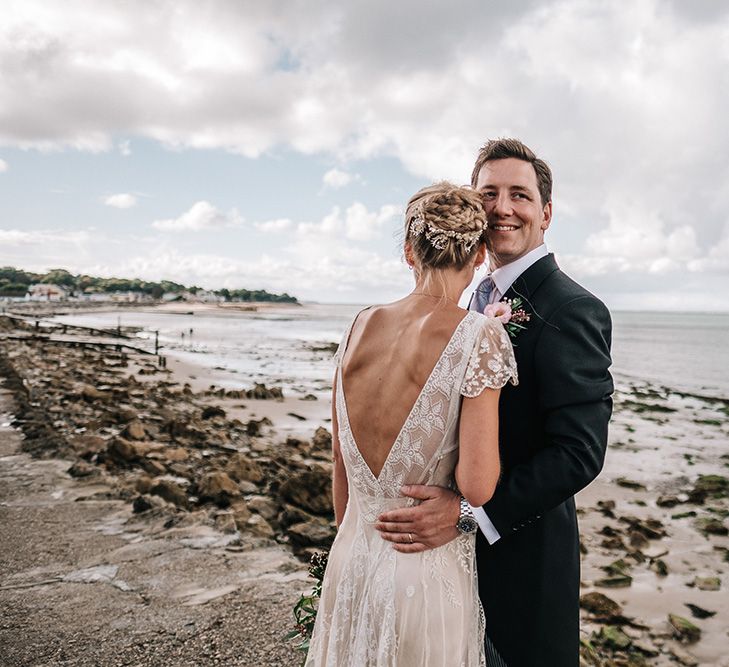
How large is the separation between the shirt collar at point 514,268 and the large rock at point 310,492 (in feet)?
17.0

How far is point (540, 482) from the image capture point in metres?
2.00

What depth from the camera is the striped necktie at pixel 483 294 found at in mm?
2554

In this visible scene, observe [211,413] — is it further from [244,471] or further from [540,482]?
[540,482]

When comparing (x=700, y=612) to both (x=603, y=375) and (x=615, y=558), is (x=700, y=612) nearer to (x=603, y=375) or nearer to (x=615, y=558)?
(x=615, y=558)

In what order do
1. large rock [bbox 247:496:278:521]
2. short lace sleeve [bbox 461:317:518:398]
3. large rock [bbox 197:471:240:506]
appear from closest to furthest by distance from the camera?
short lace sleeve [bbox 461:317:518:398], large rock [bbox 247:496:278:521], large rock [bbox 197:471:240:506]

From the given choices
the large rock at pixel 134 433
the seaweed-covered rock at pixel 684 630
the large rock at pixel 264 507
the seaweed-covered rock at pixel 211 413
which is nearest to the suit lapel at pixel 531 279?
the seaweed-covered rock at pixel 684 630

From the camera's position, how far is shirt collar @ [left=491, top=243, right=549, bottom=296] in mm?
2375

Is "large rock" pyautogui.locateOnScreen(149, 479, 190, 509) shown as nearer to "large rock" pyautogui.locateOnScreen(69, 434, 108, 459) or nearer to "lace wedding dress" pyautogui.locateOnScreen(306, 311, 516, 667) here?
"large rock" pyautogui.locateOnScreen(69, 434, 108, 459)

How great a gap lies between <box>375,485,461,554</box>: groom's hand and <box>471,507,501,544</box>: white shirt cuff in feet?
0.23

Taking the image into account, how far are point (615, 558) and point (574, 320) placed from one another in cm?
595

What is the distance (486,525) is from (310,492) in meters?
5.31

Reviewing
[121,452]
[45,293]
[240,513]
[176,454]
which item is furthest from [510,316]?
[45,293]

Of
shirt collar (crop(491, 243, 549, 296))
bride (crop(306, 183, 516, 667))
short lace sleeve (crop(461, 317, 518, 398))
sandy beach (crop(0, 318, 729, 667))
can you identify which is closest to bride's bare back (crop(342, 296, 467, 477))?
bride (crop(306, 183, 516, 667))

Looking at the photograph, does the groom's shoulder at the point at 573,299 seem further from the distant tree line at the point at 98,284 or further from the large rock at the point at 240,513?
the distant tree line at the point at 98,284
